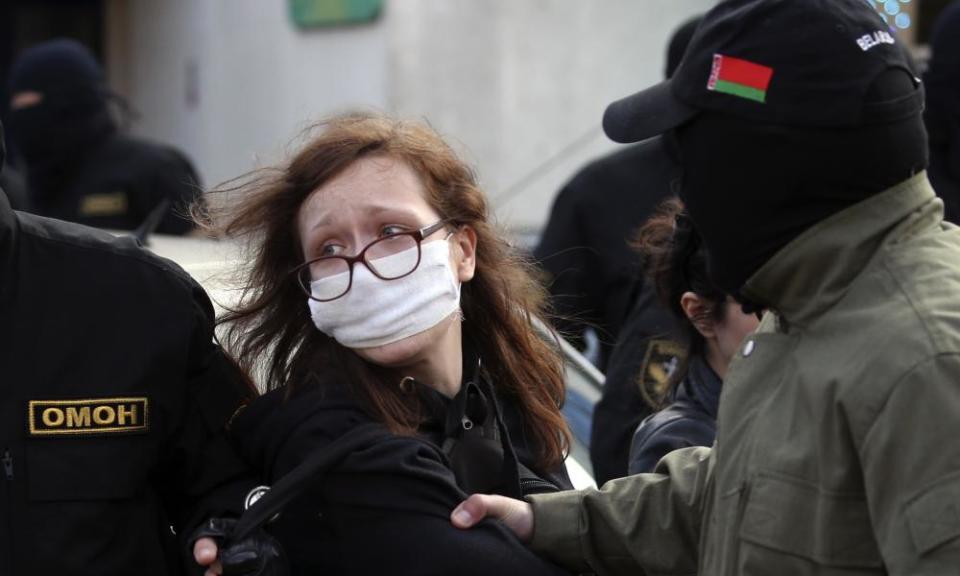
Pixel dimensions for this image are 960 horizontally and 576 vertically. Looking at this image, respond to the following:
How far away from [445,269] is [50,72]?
14.5 ft

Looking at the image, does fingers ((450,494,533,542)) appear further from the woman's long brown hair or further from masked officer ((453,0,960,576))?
masked officer ((453,0,960,576))

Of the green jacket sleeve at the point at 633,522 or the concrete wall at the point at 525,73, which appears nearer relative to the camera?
the green jacket sleeve at the point at 633,522

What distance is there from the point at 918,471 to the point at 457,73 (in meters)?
8.46

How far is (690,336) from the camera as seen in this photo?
2.94 metres

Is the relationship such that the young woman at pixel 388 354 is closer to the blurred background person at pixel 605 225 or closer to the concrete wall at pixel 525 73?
the blurred background person at pixel 605 225

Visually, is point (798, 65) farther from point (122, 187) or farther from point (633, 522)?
point (122, 187)

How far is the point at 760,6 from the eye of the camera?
1.77 metres

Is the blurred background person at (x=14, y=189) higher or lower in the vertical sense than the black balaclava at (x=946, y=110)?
lower

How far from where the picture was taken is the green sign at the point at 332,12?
9.54 metres

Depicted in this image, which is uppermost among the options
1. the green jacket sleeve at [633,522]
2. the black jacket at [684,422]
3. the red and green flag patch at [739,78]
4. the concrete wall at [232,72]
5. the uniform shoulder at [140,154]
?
the red and green flag patch at [739,78]

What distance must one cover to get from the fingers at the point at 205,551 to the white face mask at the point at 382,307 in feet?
1.30

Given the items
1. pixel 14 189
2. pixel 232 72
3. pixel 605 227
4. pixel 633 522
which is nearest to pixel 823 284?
pixel 633 522

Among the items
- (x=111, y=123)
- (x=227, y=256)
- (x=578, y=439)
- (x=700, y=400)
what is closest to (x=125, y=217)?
(x=111, y=123)

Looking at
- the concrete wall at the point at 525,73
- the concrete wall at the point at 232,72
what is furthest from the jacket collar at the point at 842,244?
the concrete wall at the point at 525,73
